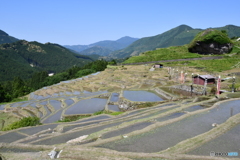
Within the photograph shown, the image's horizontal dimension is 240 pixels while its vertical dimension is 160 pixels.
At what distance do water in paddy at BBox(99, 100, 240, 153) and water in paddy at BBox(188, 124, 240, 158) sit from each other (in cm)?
155

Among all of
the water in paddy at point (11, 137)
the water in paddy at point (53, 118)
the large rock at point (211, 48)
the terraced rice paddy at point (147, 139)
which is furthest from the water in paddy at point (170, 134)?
the large rock at point (211, 48)

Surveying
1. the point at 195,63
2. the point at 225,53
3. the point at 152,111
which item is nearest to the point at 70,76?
the point at 195,63

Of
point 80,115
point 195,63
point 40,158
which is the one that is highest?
point 195,63

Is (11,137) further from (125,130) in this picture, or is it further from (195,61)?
(195,61)

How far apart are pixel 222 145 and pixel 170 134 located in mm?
3643

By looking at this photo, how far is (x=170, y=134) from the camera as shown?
48.1 feet

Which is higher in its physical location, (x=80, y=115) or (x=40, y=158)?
(x=40, y=158)

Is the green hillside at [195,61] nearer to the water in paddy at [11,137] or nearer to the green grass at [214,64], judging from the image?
the green grass at [214,64]

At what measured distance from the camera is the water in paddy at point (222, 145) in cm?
1166

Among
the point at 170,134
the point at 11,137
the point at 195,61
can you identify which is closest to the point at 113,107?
the point at 11,137

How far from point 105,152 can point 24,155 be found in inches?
208

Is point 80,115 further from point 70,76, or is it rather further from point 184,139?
point 70,76

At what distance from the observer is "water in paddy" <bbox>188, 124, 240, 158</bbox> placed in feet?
38.3

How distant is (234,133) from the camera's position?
47.2 feet
